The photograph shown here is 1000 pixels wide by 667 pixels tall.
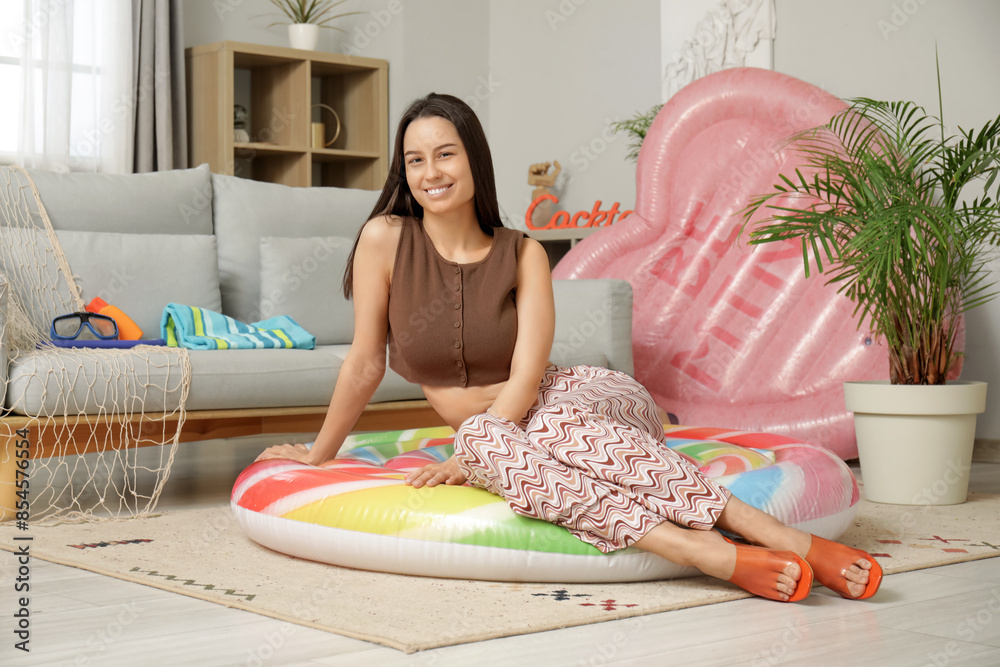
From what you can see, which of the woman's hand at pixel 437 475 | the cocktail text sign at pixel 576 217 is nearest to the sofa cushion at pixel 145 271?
the woman's hand at pixel 437 475

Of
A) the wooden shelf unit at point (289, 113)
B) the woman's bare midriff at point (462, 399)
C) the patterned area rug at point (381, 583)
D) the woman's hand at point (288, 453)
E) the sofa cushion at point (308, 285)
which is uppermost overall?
the wooden shelf unit at point (289, 113)

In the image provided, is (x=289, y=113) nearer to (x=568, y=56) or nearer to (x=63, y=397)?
(x=568, y=56)

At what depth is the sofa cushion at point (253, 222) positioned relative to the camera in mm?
3234

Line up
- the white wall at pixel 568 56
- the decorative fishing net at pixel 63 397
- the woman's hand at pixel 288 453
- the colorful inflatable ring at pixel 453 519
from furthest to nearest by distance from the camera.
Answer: the white wall at pixel 568 56
the decorative fishing net at pixel 63 397
the woman's hand at pixel 288 453
the colorful inflatable ring at pixel 453 519

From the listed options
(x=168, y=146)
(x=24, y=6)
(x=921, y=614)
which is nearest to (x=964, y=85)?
(x=921, y=614)

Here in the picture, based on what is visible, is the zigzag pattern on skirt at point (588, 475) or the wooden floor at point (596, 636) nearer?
the wooden floor at point (596, 636)

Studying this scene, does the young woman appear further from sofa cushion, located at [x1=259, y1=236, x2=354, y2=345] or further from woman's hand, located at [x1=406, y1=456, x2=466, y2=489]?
sofa cushion, located at [x1=259, y1=236, x2=354, y2=345]

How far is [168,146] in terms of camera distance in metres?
4.80

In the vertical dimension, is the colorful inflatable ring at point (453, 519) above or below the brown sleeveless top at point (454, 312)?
below

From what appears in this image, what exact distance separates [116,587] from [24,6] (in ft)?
11.9

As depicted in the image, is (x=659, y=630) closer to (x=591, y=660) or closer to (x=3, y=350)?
(x=591, y=660)

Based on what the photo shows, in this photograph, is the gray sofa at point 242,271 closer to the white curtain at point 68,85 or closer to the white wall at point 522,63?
the white curtain at point 68,85

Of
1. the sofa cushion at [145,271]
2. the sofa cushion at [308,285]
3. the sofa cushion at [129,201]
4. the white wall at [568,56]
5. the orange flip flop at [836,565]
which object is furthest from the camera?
the white wall at [568,56]

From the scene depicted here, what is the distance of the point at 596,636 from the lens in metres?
1.44
